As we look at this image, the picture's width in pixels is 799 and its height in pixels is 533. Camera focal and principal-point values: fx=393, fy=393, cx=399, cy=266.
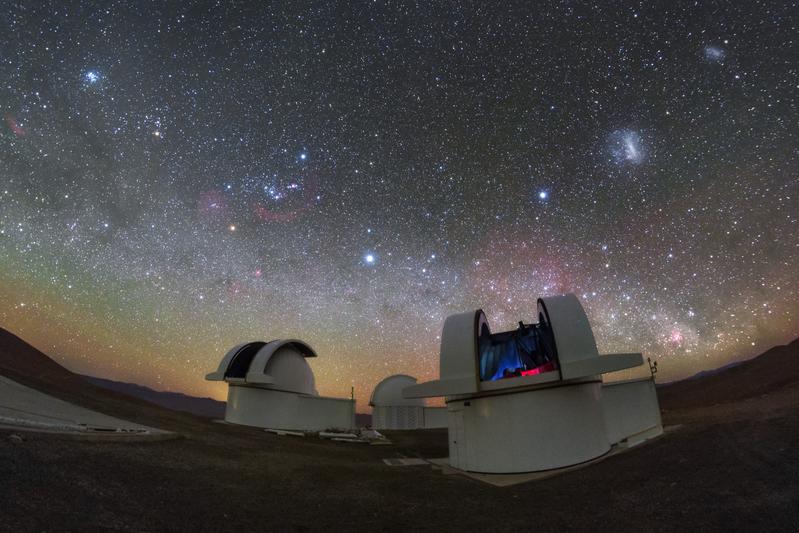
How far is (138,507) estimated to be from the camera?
6660mm

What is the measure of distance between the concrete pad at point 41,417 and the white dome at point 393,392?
27.6 meters

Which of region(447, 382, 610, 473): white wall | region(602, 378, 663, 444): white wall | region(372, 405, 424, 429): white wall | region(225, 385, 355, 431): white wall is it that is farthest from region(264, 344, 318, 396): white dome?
region(602, 378, 663, 444): white wall

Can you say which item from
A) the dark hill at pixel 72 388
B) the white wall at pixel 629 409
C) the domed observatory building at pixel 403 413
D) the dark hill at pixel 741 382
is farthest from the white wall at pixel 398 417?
the dark hill at pixel 741 382

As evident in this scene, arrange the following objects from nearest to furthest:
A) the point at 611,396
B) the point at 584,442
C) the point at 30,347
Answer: the point at 584,442 → the point at 611,396 → the point at 30,347

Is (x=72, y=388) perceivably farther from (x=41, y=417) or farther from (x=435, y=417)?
(x=435, y=417)

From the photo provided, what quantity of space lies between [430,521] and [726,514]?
5.16m

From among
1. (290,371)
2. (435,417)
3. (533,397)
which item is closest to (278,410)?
(290,371)

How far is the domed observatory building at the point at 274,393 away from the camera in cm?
2888

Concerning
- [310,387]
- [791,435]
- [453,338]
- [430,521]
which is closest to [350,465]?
[453,338]

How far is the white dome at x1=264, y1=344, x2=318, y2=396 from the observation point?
2978 centimetres

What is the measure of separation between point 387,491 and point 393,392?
30623mm

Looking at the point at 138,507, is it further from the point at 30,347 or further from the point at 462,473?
the point at 30,347

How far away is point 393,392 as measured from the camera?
40.3 m

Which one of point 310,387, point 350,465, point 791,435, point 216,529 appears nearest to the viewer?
point 216,529
